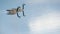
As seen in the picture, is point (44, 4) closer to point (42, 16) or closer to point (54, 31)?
point (42, 16)

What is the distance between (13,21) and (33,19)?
0.29 m

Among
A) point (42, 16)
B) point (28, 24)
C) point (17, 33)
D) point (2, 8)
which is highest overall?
point (2, 8)

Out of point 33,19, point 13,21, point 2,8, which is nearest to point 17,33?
point 13,21

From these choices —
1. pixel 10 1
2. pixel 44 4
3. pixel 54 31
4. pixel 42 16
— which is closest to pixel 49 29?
pixel 54 31

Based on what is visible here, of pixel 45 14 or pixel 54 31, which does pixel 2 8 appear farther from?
pixel 54 31

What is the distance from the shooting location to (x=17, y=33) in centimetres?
180

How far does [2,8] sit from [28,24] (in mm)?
437

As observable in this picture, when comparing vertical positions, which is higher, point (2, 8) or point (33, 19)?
point (2, 8)

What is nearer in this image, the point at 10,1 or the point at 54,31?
the point at 54,31

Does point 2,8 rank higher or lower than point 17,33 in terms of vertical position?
higher

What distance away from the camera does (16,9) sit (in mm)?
1782

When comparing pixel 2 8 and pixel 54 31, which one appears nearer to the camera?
pixel 54 31

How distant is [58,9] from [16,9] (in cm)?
57

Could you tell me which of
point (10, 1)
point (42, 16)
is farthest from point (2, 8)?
point (42, 16)
